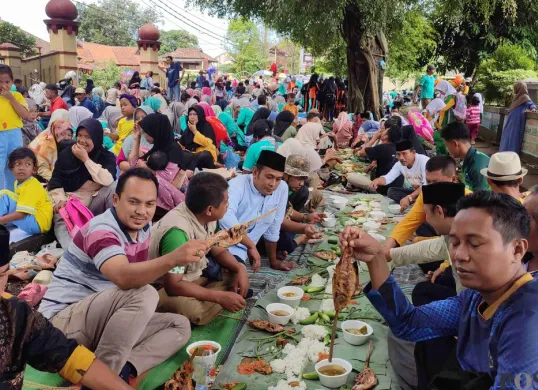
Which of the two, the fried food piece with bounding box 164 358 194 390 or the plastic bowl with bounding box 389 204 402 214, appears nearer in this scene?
the fried food piece with bounding box 164 358 194 390

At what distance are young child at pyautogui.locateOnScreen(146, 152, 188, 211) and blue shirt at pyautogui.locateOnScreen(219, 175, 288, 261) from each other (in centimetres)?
126

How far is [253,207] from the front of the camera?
4598mm

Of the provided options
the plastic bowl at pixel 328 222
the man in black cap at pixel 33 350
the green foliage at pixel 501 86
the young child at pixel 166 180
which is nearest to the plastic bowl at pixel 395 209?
the plastic bowl at pixel 328 222

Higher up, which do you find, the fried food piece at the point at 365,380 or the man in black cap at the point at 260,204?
the man in black cap at the point at 260,204

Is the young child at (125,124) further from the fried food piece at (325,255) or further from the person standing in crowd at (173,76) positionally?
the person standing in crowd at (173,76)

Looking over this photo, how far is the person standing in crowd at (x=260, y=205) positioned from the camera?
430 centimetres

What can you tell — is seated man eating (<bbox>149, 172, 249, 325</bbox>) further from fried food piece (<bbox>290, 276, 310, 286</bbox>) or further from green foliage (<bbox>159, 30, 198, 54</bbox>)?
green foliage (<bbox>159, 30, 198, 54</bbox>)

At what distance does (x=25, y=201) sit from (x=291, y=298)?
Result: 9.30 ft

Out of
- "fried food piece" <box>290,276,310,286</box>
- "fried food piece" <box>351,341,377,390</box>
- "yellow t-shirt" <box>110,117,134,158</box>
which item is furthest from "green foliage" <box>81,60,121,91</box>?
"fried food piece" <box>351,341,377,390</box>

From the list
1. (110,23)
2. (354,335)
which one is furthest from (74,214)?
(110,23)

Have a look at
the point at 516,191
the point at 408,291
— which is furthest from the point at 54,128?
the point at 516,191

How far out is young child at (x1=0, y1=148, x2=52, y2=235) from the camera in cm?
483

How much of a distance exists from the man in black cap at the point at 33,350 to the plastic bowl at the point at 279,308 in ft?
5.01

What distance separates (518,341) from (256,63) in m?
48.9
